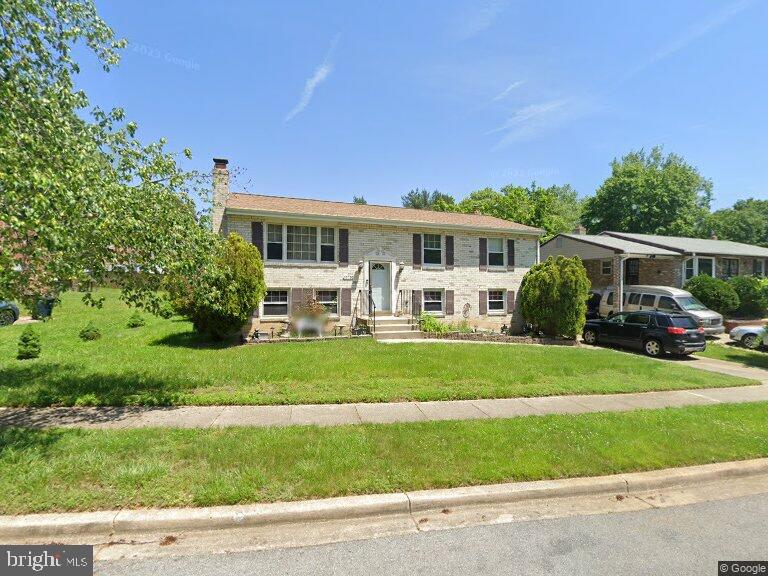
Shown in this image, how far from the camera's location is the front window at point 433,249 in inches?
672

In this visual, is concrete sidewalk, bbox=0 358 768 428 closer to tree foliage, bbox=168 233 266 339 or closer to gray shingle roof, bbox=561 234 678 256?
tree foliage, bbox=168 233 266 339

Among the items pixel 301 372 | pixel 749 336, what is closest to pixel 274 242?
pixel 301 372

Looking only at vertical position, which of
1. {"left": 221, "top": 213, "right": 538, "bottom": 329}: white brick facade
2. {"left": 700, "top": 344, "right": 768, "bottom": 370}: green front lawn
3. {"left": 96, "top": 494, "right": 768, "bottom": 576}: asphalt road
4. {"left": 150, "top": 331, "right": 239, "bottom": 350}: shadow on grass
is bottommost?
{"left": 96, "top": 494, "right": 768, "bottom": 576}: asphalt road

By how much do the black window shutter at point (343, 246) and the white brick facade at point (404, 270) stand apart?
0.13 m

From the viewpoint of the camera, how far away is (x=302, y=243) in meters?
15.2

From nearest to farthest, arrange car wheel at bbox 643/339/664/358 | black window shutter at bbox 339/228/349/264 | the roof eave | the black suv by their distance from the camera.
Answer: the black suv
car wheel at bbox 643/339/664/358
the roof eave
black window shutter at bbox 339/228/349/264

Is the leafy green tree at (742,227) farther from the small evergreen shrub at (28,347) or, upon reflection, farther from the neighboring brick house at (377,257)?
the small evergreen shrub at (28,347)

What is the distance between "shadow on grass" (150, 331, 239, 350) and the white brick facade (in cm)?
208

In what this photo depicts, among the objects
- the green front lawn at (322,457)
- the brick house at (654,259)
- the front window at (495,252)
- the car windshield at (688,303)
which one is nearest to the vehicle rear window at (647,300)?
the car windshield at (688,303)

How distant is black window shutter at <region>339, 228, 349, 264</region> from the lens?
51.0ft

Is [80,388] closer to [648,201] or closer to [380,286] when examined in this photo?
[380,286]

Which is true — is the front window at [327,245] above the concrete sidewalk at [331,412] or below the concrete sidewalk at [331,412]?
above

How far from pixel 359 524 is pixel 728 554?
3249mm

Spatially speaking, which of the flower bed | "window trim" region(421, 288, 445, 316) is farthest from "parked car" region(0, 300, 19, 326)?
the flower bed
